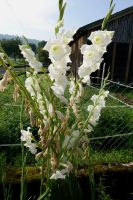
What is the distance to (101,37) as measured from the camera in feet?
5.90

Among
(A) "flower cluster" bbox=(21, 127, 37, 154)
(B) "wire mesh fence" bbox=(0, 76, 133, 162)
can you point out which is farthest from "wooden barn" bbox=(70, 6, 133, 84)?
(A) "flower cluster" bbox=(21, 127, 37, 154)

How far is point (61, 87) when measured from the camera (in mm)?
1804

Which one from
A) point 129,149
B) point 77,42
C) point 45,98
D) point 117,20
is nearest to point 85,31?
point 117,20

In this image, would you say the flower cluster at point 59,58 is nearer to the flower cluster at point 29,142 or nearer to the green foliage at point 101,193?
the flower cluster at point 29,142

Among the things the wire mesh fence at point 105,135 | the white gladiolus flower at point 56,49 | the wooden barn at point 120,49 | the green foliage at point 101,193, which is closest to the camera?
the white gladiolus flower at point 56,49

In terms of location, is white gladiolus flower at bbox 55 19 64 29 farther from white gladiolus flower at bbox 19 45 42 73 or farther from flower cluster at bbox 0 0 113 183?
white gladiolus flower at bbox 19 45 42 73

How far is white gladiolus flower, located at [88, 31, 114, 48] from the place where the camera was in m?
1.79

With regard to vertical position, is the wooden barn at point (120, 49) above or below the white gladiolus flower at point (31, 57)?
above

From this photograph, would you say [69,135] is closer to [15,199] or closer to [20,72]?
[20,72]

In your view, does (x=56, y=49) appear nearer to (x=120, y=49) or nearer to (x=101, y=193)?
(x=101, y=193)

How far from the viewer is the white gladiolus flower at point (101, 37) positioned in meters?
1.79

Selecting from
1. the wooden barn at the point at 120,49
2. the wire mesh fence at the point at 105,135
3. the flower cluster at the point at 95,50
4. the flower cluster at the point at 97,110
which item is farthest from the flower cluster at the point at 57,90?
the wooden barn at the point at 120,49

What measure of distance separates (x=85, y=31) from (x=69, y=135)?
15.0 metres

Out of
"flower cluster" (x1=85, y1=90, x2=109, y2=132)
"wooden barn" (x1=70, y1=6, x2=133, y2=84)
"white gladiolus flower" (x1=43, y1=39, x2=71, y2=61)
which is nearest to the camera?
"white gladiolus flower" (x1=43, y1=39, x2=71, y2=61)
